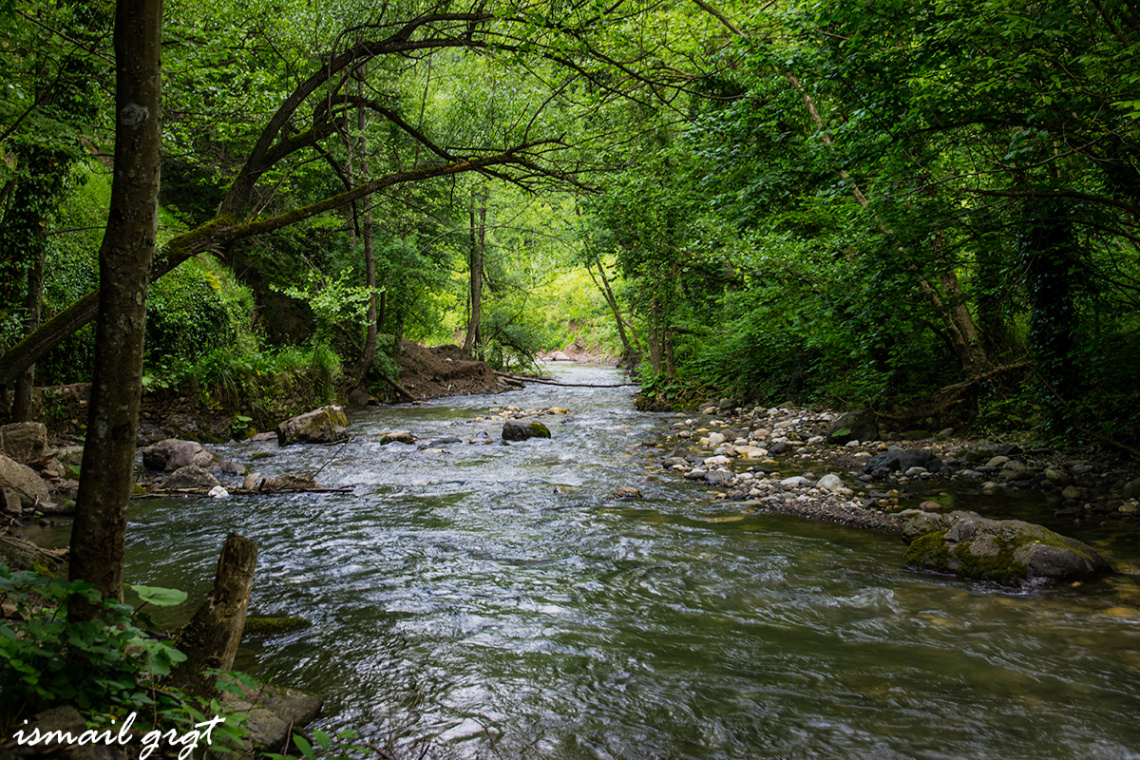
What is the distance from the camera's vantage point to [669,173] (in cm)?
1322

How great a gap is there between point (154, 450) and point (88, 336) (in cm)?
273

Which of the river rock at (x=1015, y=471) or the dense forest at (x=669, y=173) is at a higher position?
the dense forest at (x=669, y=173)

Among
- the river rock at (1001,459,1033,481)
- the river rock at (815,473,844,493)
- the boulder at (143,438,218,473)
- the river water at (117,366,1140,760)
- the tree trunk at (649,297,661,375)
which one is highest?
the tree trunk at (649,297,661,375)

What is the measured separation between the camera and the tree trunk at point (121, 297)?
232 centimetres

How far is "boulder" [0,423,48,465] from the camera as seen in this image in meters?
7.28

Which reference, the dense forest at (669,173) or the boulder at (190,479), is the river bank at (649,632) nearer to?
the boulder at (190,479)

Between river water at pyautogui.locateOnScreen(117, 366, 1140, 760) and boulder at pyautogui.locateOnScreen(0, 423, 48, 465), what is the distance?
2.13m

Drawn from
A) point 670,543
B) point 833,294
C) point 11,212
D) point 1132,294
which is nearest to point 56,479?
point 11,212

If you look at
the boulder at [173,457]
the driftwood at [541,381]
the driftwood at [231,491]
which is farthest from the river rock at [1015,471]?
the driftwood at [541,381]

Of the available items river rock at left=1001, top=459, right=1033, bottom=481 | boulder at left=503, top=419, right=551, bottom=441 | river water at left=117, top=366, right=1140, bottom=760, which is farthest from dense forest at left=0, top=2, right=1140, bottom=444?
boulder at left=503, top=419, right=551, bottom=441

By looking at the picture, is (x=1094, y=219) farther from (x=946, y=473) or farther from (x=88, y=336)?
(x=88, y=336)

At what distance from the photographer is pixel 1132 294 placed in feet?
22.7

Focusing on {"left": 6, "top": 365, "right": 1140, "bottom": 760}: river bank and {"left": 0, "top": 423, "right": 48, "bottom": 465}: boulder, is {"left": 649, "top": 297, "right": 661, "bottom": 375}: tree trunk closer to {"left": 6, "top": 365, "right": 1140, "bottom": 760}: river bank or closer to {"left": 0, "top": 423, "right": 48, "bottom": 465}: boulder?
{"left": 6, "top": 365, "right": 1140, "bottom": 760}: river bank

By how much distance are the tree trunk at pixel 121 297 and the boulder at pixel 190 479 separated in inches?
242
